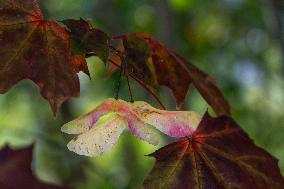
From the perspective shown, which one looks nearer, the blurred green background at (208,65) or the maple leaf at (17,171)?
the maple leaf at (17,171)

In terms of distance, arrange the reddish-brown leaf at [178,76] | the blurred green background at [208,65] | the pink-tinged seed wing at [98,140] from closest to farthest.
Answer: the pink-tinged seed wing at [98,140] < the reddish-brown leaf at [178,76] < the blurred green background at [208,65]

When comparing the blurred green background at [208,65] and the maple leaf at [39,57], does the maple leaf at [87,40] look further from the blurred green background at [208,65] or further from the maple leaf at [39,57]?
the blurred green background at [208,65]

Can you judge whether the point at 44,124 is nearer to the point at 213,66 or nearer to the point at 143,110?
the point at 213,66

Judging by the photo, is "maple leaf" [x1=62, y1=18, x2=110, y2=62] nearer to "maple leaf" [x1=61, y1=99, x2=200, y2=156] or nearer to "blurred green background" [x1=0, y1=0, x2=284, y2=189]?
"maple leaf" [x1=61, y1=99, x2=200, y2=156]

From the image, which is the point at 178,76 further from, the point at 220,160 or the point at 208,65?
the point at 208,65

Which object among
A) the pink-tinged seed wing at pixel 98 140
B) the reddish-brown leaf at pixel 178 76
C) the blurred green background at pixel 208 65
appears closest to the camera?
the pink-tinged seed wing at pixel 98 140

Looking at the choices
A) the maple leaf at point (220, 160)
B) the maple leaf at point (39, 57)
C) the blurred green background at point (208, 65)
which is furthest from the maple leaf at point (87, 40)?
the blurred green background at point (208, 65)
